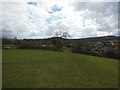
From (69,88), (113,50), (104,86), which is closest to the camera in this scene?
(69,88)

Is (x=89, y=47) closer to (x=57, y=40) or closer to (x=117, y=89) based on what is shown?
(x=57, y=40)

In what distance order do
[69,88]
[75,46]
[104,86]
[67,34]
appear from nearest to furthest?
[69,88] < [104,86] < [75,46] < [67,34]

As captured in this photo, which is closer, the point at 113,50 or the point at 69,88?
the point at 69,88

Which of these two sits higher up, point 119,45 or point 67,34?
point 67,34

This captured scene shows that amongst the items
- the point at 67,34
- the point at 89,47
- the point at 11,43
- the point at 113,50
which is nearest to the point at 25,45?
the point at 11,43

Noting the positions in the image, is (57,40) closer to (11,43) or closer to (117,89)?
(11,43)

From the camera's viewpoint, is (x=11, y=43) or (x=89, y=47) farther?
(x=11, y=43)

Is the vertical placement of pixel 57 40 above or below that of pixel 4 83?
above

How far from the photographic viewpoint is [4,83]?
3471mm

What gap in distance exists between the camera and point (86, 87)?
3.29 metres

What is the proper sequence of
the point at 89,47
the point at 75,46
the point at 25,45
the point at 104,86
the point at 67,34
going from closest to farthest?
the point at 104,86, the point at 89,47, the point at 75,46, the point at 25,45, the point at 67,34

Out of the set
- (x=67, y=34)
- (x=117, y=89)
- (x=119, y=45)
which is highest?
(x=67, y=34)

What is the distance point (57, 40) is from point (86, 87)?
2299cm

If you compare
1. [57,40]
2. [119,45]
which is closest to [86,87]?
[119,45]
